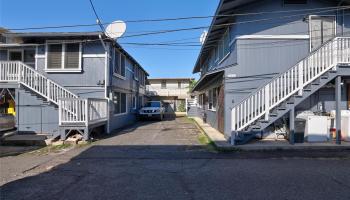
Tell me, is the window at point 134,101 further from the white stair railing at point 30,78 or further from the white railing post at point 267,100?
the white railing post at point 267,100

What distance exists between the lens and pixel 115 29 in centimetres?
1398

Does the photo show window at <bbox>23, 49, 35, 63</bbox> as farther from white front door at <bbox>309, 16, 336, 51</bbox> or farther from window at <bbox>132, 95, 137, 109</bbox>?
white front door at <bbox>309, 16, 336, 51</bbox>

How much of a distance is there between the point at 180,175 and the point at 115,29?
948cm

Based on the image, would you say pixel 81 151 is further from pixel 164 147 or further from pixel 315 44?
pixel 315 44

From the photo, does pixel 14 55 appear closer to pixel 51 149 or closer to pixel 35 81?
pixel 35 81

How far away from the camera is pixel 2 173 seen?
7.00 metres

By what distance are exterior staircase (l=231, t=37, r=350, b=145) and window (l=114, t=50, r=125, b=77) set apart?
8593mm

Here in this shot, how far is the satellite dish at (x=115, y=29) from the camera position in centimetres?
1382

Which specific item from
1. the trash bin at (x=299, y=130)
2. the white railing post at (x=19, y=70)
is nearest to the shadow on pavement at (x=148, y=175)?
the trash bin at (x=299, y=130)

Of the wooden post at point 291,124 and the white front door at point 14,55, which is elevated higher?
the white front door at point 14,55

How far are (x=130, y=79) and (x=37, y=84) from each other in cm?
921

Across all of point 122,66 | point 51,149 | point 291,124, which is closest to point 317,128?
point 291,124

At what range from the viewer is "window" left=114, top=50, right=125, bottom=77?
54.0 ft

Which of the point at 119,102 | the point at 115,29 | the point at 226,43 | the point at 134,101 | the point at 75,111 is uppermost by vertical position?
the point at 115,29
